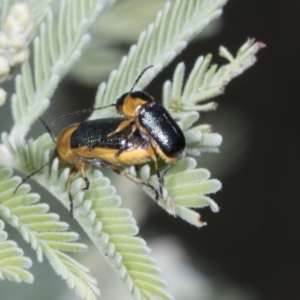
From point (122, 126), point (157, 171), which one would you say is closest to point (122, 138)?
point (122, 126)

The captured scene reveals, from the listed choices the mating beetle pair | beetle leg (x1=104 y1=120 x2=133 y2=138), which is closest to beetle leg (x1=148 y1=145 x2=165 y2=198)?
the mating beetle pair

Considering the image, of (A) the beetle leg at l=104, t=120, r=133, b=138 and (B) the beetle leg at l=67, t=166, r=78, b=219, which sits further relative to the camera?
(A) the beetle leg at l=104, t=120, r=133, b=138

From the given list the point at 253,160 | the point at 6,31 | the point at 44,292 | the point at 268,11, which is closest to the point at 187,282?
the point at 44,292

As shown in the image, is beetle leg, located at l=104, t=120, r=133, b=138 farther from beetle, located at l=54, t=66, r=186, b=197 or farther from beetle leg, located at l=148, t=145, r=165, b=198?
beetle leg, located at l=148, t=145, r=165, b=198

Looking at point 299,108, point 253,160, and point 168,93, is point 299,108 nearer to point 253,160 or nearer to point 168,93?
point 253,160

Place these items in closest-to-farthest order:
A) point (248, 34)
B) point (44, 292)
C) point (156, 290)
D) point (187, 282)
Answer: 1. point (156, 290)
2. point (44, 292)
3. point (187, 282)
4. point (248, 34)

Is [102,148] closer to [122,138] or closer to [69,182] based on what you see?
[122,138]

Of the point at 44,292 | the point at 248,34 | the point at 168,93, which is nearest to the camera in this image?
the point at 168,93
